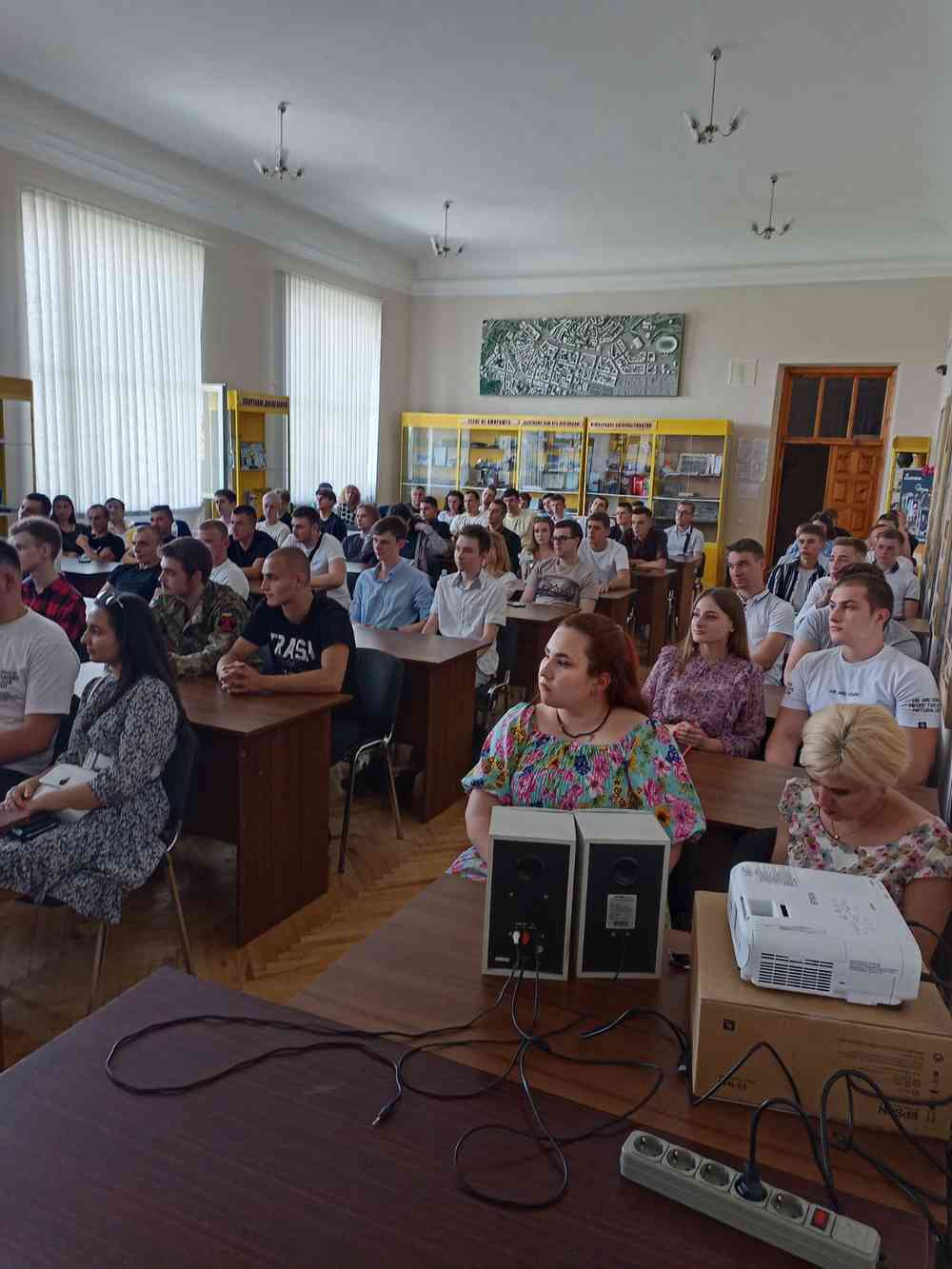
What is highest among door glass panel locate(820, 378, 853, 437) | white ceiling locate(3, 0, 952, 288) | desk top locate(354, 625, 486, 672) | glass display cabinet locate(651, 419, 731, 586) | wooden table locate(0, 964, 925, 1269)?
white ceiling locate(3, 0, 952, 288)

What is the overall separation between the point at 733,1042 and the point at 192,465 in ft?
28.6

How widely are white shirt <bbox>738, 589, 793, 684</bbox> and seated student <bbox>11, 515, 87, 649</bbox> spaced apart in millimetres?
3013

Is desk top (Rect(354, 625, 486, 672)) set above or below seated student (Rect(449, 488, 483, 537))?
below

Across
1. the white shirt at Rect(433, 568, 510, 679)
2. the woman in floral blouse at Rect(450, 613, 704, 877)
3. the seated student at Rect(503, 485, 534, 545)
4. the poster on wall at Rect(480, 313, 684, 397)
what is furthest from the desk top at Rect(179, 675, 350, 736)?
the poster on wall at Rect(480, 313, 684, 397)

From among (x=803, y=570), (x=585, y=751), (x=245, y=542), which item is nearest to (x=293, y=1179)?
(x=585, y=751)

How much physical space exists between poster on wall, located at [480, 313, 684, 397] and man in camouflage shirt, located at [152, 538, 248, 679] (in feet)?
29.0

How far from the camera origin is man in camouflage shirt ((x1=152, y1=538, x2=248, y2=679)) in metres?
3.64

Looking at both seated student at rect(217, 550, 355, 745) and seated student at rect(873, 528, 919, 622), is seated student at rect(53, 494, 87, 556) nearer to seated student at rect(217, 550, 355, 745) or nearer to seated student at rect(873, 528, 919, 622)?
seated student at rect(217, 550, 355, 745)

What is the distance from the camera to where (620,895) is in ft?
4.58

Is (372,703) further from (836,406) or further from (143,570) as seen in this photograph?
(836,406)

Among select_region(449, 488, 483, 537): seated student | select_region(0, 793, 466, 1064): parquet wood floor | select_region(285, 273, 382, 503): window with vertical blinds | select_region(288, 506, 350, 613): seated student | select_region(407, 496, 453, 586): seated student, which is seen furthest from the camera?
select_region(285, 273, 382, 503): window with vertical blinds

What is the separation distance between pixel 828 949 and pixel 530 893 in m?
0.44

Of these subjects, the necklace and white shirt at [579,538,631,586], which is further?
white shirt at [579,538,631,586]

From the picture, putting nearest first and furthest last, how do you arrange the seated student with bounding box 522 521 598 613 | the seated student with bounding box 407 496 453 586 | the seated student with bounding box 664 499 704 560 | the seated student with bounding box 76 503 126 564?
the seated student with bounding box 522 521 598 613 < the seated student with bounding box 76 503 126 564 < the seated student with bounding box 407 496 453 586 < the seated student with bounding box 664 499 704 560
